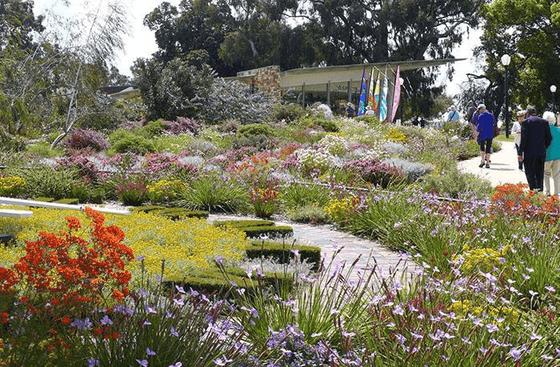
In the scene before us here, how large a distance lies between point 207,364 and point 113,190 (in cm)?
994

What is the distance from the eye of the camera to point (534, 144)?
12.1 meters

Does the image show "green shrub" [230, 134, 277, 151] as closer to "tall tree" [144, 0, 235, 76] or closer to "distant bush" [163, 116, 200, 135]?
"distant bush" [163, 116, 200, 135]

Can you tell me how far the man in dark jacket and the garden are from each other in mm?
1153

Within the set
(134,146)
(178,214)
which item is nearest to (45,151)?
(134,146)

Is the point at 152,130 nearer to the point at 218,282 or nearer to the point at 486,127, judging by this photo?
the point at 486,127

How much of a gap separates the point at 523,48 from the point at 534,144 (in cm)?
3692

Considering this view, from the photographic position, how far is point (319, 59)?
168 feet

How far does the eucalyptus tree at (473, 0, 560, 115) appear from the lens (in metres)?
45.3

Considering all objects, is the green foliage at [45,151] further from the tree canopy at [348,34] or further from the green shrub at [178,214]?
the tree canopy at [348,34]

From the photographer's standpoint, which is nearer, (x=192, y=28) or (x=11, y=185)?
(x=11, y=185)

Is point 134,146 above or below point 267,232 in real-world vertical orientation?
above

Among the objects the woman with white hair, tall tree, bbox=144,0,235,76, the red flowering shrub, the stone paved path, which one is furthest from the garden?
tall tree, bbox=144,0,235,76

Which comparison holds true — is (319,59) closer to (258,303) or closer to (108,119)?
(108,119)

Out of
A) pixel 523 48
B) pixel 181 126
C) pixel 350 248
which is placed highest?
pixel 523 48
